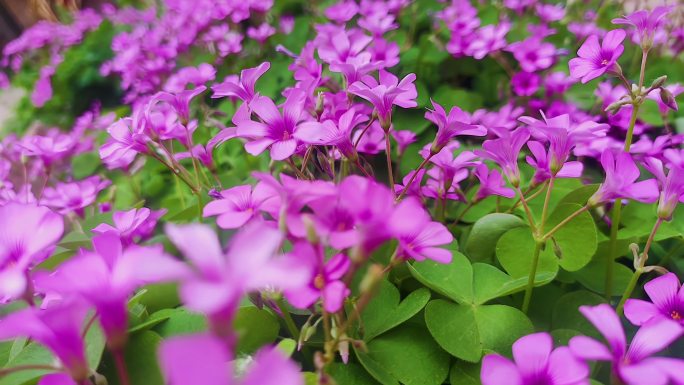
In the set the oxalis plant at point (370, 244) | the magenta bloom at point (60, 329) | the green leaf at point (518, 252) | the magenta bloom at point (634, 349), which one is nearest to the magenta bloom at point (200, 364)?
the oxalis plant at point (370, 244)

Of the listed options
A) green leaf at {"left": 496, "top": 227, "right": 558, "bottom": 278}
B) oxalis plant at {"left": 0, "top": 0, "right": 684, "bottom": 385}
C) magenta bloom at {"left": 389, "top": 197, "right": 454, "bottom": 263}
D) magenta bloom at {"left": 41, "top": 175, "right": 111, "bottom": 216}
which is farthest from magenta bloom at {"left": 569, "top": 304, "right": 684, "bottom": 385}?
magenta bloom at {"left": 41, "top": 175, "right": 111, "bottom": 216}

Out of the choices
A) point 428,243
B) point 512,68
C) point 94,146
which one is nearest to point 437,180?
point 428,243

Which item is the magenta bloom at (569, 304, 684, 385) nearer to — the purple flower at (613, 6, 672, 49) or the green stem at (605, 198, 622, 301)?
the green stem at (605, 198, 622, 301)

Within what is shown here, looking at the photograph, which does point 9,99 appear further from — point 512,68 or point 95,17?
point 512,68

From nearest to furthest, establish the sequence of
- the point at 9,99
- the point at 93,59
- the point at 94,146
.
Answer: the point at 94,146 → the point at 93,59 → the point at 9,99

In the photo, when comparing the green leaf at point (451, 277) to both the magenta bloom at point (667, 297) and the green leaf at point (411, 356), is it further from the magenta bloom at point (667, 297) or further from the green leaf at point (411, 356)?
the magenta bloom at point (667, 297)

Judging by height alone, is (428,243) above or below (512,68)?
above

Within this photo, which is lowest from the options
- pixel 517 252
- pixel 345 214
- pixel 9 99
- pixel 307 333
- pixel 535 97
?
pixel 9 99

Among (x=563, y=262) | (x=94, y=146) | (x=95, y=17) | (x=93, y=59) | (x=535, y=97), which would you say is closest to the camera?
(x=563, y=262)
